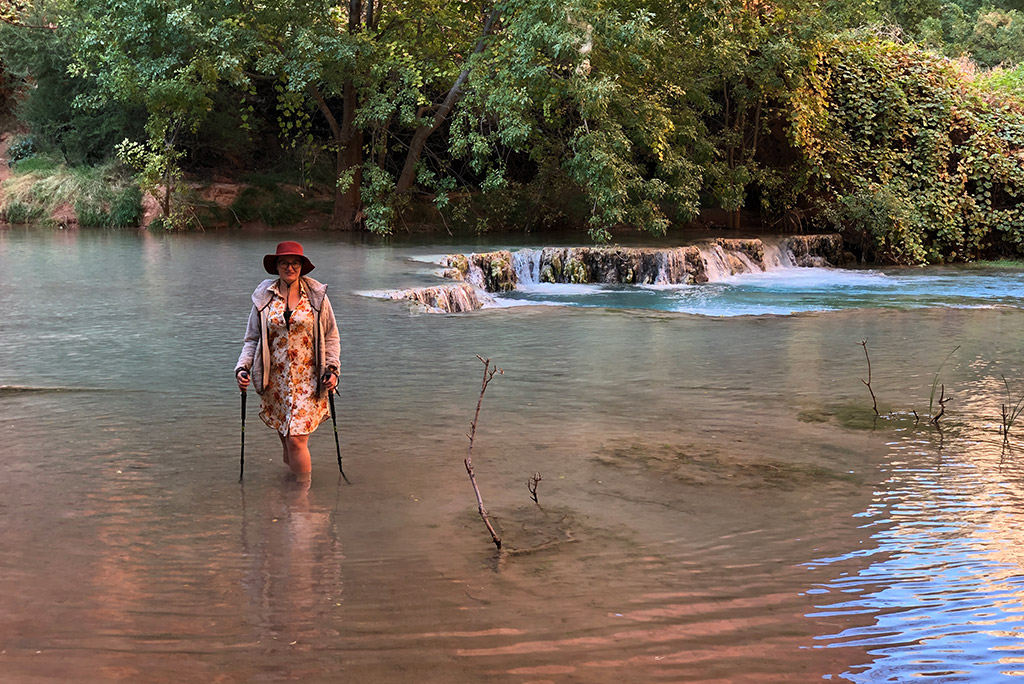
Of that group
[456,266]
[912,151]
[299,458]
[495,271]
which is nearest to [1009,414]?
[299,458]

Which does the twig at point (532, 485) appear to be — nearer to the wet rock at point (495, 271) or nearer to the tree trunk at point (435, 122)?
the wet rock at point (495, 271)

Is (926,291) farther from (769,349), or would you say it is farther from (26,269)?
(26,269)

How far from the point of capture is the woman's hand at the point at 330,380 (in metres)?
5.95

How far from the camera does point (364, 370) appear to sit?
30.1 ft

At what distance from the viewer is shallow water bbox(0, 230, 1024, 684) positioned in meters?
3.99

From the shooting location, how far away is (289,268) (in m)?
5.89

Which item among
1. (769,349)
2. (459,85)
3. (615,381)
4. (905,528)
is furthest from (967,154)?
(905,528)

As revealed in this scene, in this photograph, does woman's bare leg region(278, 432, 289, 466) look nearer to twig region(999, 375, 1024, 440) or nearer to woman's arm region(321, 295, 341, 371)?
woman's arm region(321, 295, 341, 371)

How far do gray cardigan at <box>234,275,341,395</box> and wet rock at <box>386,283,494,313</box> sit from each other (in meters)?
6.68

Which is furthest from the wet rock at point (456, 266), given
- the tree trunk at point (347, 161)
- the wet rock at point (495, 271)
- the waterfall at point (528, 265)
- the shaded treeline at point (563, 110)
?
the tree trunk at point (347, 161)

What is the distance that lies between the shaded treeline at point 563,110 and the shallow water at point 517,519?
32.5 feet

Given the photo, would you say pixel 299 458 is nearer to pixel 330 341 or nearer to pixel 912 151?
pixel 330 341

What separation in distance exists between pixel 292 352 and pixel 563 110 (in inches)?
614

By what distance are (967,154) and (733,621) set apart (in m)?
20.9
